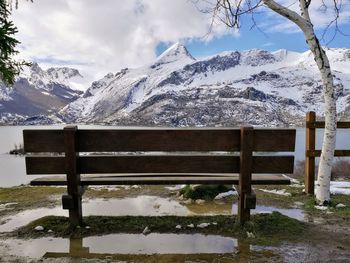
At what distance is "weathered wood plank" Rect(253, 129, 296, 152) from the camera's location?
20.8 ft

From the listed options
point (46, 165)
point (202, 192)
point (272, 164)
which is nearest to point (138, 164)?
point (46, 165)

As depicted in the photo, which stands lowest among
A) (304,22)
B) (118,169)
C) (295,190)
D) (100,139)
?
(295,190)

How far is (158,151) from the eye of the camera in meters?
6.23

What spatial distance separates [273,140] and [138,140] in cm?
213

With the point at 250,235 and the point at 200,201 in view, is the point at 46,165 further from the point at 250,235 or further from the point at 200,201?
the point at 200,201

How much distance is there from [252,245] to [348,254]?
1.27 metres

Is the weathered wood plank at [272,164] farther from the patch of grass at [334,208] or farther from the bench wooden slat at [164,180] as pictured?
the patch of grass at [334,208]

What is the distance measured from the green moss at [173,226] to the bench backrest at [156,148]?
88 centimetres

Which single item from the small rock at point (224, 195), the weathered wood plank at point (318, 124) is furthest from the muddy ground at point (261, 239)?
the weathered wood plank at point (318, 124)

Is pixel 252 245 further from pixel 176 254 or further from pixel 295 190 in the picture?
pixel 295 190

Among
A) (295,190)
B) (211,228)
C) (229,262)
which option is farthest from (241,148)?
(295,190)

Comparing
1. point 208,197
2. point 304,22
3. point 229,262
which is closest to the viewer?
point 229,262

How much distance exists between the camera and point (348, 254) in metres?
5.43

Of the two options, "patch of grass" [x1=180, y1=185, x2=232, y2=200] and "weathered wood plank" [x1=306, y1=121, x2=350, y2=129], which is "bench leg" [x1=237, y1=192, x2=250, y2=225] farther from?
"weathered wood plank" [x1=306, y1=121, x2=350, y2=129]
